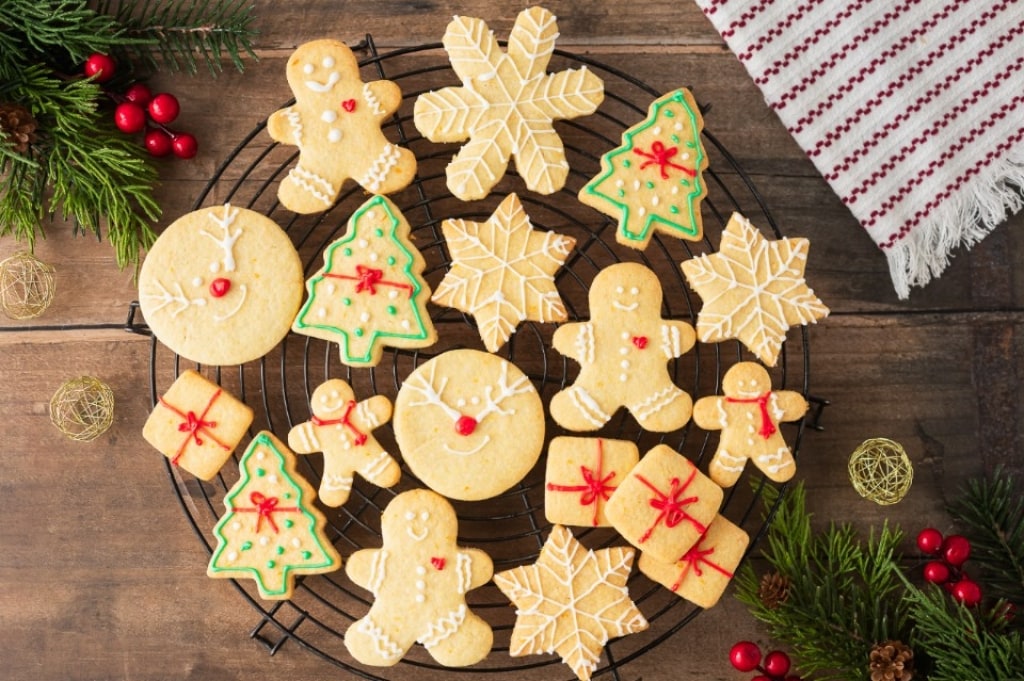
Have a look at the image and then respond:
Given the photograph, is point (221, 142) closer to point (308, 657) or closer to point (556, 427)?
point (556, 427)

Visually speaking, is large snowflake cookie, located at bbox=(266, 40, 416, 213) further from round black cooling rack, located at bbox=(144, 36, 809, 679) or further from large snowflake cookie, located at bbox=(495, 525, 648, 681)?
large snowflake cookie, located at bbox=(495, 525, 648, 681)

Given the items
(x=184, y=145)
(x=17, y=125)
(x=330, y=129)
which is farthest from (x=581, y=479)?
(x=17, y=125)

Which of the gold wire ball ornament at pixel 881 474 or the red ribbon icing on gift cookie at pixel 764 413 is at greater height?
the red ribbon icing on gift cookie at pixel 764 413

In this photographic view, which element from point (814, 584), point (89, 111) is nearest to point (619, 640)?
point (814, 584)

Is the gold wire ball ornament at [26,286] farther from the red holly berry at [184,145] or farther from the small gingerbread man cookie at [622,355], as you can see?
the small gingerbread man cookie at [622,355]

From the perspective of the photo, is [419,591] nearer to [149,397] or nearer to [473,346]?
[473,346]

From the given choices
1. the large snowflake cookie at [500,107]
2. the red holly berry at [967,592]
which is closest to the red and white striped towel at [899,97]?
the large snowflake cookie at [500,107]

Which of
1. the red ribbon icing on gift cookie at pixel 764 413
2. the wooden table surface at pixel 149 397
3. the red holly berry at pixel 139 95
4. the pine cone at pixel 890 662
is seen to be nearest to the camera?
the pine cone at pixel 890 662
